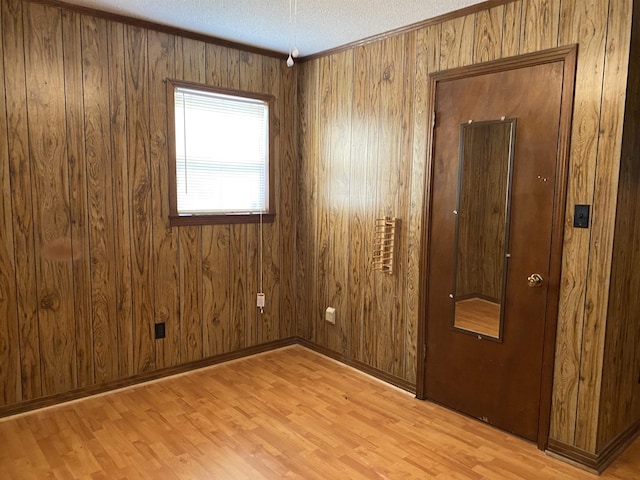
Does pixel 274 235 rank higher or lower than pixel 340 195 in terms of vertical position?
lower

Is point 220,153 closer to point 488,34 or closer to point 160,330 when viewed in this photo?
point 160,330

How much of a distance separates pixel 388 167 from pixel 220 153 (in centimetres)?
130

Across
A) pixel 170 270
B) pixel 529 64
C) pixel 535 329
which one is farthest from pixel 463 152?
pixel 170 270

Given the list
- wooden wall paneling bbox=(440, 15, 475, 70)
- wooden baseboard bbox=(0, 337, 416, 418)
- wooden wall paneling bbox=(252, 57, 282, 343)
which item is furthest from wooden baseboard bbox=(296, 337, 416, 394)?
wooden wall paneling bbox=(440, 15, 475, 70)

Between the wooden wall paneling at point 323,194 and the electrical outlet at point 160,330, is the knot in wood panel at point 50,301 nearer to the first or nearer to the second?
the electrical outlet at point 160,330

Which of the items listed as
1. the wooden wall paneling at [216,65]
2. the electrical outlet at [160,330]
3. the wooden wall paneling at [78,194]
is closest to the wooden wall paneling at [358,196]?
the wooden wall paneling at [216,65]

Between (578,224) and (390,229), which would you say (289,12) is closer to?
(390,229)

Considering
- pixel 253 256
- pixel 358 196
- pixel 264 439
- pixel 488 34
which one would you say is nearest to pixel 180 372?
pixel 253 256

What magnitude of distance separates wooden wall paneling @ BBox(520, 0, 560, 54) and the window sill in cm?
227

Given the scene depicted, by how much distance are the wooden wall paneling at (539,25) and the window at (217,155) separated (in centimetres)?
203

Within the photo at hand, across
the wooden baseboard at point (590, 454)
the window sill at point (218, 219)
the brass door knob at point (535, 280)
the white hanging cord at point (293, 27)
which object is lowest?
the wooden baseboard at point (590, 454)

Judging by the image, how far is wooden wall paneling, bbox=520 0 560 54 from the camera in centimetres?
246

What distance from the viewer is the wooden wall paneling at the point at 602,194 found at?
7.37 feet

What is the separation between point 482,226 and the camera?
2830 mm
